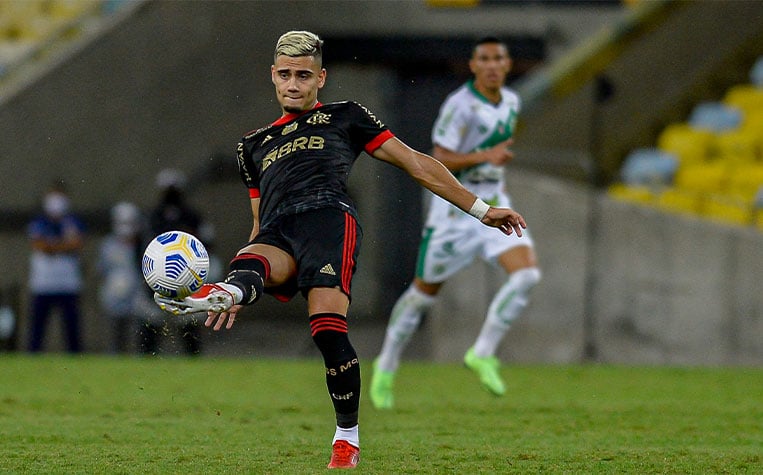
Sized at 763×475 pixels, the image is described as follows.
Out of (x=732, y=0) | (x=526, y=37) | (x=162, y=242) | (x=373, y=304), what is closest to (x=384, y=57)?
(x=526, y=37)

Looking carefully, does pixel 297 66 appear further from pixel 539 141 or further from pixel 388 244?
pixel 388 244

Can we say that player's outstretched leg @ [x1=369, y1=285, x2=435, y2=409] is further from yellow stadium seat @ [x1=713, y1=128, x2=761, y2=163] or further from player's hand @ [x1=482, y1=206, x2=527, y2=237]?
yellow stadium seat @ [x1=713, y1=128, x2=761, y2=163]

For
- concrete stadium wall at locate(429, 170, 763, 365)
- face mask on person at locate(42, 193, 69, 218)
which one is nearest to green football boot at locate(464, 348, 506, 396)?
concrete stadium wall at locate(429, 170, 763, 365)

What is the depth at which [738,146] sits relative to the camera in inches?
639

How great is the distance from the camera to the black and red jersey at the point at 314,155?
6324 millimetres

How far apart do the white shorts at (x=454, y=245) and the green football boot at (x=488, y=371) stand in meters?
0.61

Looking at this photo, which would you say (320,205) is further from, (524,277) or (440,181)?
(524,277)

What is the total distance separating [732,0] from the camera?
1742 centimetres

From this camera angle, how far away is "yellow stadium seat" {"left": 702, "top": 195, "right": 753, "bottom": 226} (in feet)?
47.8

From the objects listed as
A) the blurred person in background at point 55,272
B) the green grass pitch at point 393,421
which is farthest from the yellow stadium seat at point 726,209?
the blurred person in background at point 55,272

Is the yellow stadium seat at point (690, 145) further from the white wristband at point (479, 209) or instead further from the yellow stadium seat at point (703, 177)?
the white wristband at point (479, 209)

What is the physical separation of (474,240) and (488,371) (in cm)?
96

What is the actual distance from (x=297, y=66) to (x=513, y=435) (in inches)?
102

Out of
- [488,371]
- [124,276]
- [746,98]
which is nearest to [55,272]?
[124,276]
